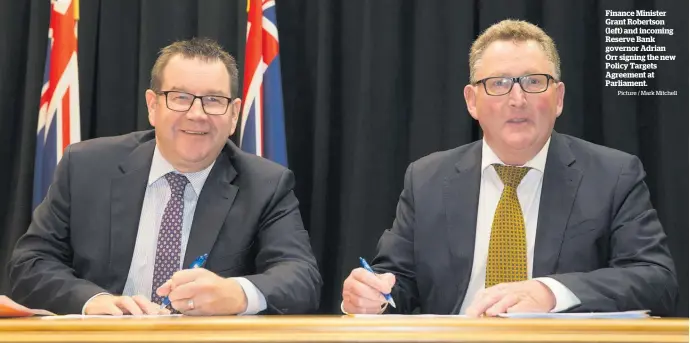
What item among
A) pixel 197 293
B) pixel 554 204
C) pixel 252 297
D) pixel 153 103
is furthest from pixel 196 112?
pixel 554 204

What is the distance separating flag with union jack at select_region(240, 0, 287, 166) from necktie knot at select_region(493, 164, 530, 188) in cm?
135

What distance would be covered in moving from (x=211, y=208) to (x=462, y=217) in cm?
86

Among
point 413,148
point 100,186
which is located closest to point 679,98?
point 413,148

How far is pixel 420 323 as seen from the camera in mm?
1414

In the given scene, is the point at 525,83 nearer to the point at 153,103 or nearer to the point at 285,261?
the point at 285,261

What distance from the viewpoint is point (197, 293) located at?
2012mm

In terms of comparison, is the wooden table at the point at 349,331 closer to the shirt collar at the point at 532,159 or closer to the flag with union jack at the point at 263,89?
the shirt collar at the point at 532,159

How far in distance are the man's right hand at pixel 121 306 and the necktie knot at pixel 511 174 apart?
1.20m

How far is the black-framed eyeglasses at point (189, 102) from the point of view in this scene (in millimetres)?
2721

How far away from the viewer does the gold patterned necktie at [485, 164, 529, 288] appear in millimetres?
2465

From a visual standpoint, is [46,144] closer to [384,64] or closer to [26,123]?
[26,123]

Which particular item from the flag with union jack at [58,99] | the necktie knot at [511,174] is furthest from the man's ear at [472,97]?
the flag with union jack at [58,99]

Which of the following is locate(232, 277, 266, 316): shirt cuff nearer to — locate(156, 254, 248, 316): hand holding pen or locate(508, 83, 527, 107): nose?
locate(156, 254, 248, 316): hand holding pen

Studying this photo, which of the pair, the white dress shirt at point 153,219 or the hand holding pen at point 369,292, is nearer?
the hand holding pen at point 369,292
